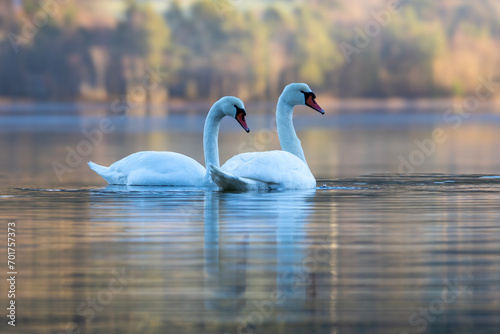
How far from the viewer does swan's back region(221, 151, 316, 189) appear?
1330 centimetres

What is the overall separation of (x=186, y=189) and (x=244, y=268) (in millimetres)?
6396

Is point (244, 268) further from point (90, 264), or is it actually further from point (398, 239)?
point (398, 239)

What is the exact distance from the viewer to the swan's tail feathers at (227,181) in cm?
1295

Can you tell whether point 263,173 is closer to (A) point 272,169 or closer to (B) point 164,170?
(A) point 272,169

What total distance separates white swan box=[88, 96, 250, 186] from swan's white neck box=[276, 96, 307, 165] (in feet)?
2.63

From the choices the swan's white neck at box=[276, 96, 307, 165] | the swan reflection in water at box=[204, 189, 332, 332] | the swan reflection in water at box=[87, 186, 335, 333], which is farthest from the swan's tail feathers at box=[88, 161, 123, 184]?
the swan reflection in water at box=[204, 189, 332, 332]

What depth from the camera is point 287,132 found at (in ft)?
50.1

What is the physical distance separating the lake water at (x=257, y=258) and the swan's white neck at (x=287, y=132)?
614 mm

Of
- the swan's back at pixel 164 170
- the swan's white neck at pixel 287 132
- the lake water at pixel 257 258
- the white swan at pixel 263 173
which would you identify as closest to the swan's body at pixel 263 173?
the white swan at pixel 263 173

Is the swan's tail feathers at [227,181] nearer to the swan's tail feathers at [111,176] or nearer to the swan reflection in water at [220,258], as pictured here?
the swan reflection in water at [220,258]

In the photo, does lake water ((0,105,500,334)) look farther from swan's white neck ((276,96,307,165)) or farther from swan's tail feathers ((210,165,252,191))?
swan's white neck ((276,96,307,165))

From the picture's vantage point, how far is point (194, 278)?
7496mm

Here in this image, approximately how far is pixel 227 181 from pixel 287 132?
228 centimetres

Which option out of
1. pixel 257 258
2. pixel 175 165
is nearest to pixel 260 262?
pixel 257 258
